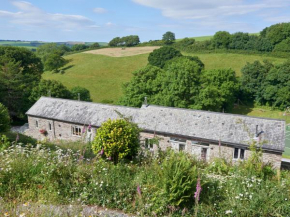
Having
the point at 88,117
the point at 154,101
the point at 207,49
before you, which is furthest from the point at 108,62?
the point at 88,117

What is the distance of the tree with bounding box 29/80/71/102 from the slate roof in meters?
7.54

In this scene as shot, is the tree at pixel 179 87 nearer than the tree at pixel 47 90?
Yes

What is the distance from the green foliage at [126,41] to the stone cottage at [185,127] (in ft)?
226

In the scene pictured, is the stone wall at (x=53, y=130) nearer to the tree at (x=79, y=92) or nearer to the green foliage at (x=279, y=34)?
the tree at (x=79, y=92)

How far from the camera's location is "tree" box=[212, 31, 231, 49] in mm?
72375

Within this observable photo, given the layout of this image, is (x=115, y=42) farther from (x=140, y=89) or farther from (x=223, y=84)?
(x=140, y=89)

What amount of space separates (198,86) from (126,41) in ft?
218

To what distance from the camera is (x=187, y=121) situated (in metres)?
21.0

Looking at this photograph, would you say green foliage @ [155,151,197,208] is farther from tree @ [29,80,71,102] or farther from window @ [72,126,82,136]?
tree @ [29,80,71,102]

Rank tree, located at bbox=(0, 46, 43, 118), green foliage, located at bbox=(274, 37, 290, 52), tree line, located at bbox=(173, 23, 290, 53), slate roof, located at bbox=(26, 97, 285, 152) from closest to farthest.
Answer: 1. slate roof, located at bbox=(26, 97, 285, 152)
2. tree, located at bbox=(0, 46, 43, 118)
3. green foliage, located at bbox=(274, 37, 290, 52)
4. tree line, located at bbox=(173, 23, 290, 53)

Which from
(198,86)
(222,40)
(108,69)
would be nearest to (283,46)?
(222,40)

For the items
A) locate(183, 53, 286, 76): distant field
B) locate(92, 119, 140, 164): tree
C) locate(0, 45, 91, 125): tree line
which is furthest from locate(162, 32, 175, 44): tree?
locate(92, 119, 140, 164): tree

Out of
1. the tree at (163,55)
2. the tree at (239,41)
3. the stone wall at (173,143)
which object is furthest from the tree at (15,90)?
the tree at (239,41)

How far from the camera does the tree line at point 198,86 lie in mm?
30891
